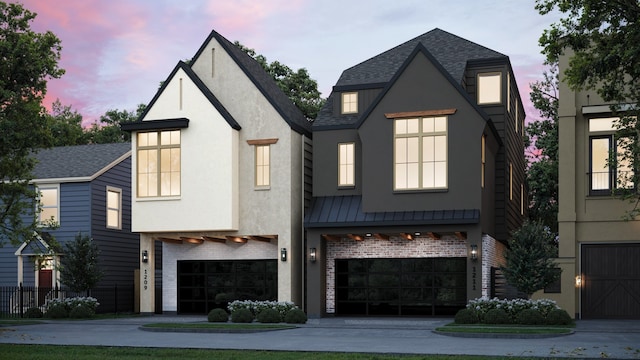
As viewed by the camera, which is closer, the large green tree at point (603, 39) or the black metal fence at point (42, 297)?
the large green tree at point (603, 39)

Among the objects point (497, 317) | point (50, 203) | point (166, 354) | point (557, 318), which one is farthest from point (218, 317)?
point (50, 203)

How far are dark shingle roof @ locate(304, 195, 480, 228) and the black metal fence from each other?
36.9 feet

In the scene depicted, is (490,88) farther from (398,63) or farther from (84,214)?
(84,214)

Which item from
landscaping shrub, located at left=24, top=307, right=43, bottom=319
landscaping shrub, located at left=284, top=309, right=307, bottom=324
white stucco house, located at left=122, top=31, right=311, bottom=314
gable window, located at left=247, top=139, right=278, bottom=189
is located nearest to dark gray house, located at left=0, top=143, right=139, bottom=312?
landscaping shrub, located at left=24, top=307, right=43, bottom=319

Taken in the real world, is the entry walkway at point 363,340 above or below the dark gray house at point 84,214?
below

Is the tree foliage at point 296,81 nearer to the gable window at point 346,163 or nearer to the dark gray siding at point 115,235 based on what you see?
the dark gray siding at point 115,235

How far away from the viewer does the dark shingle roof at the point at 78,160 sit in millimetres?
37469

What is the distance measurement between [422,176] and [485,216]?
114 inches

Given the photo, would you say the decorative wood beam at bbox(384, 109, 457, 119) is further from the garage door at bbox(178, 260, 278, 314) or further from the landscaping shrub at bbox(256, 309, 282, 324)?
the landscaping shrub at bbox(256, 309, 282, 324)

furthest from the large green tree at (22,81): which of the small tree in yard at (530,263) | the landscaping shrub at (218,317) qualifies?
the small tree in yard at (530,263)

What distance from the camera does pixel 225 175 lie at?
32.8 metres

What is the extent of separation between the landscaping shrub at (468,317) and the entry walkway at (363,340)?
97 cm

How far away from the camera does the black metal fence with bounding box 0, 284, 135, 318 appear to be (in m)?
35.4

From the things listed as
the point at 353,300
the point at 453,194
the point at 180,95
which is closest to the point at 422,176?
the point at 453,194
